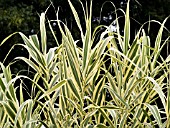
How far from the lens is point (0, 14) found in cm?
630

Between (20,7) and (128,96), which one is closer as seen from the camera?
(128,96)

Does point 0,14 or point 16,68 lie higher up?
point 0,14

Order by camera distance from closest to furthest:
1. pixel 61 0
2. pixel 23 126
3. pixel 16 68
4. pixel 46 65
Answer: pixel 23 126, pixel 46 65, pixel 16 68, pixel 61 0

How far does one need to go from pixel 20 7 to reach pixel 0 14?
0.45m

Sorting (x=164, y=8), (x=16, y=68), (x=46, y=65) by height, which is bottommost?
(x=16, y=68)

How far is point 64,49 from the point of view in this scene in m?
1.70

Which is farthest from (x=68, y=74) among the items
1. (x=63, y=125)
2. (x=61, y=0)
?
(x=61, y=0)

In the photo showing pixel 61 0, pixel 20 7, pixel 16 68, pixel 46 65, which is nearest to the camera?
pixel 46 65

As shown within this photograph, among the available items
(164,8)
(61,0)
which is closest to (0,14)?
(61,0)

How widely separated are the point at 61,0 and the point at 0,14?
1.21m

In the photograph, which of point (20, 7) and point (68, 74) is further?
point (20, 7)

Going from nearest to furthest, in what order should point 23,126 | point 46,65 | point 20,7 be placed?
point 23,126, point 46,65, point 20,7

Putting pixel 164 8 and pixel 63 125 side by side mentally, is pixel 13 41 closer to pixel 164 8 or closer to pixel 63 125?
pixel 164 8

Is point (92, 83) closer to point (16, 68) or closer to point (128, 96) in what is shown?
point (128, 96)
